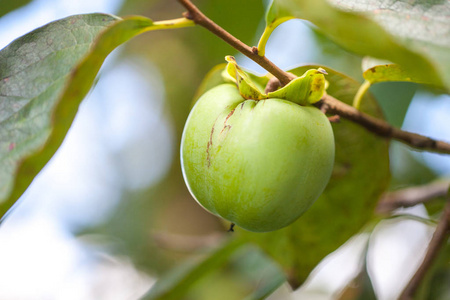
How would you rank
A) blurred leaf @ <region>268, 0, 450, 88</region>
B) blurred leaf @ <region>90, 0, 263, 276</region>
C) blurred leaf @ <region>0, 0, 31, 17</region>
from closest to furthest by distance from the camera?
1. blurred leaf @ <region>268, 0, 450, 88</region>
2. blurred leaf @ <region>0, 0, 31, 17</region>
3. blurred leaf @ <region>90, 0, 263, 276</region>

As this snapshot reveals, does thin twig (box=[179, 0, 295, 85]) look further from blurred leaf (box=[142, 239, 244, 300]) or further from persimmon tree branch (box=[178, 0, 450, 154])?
blurred leaf (box=[142, 239, 244, 300])

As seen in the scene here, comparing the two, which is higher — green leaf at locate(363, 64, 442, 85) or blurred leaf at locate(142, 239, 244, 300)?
green leaf at locate(363, 64, 442, 85)

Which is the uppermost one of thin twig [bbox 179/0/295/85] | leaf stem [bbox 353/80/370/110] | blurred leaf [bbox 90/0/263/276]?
thin twig [bbox 179/0/295/85]

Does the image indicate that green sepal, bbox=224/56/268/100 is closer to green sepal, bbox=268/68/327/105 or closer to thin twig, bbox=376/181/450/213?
green sepal, bbox=268/68/327/105

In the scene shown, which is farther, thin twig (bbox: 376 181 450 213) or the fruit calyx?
thin twig (bbox: 376 181 450 213)

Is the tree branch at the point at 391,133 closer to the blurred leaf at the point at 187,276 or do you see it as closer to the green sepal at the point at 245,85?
the green sepal at the point at 245,85

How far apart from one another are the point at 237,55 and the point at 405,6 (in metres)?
0.99

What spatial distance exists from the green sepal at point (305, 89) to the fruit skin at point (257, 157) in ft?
0.06

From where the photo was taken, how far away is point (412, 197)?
1166 millimetres

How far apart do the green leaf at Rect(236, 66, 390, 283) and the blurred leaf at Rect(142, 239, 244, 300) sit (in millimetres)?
211

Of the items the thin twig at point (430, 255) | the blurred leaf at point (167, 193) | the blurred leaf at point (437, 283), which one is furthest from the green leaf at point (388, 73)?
the blurred leaf at point (167, 193)

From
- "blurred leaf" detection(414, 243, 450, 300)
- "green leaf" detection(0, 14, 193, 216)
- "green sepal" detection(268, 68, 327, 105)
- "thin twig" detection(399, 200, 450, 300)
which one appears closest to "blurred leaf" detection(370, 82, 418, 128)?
"blurred leaf" detection(414, 243, 450, 300)

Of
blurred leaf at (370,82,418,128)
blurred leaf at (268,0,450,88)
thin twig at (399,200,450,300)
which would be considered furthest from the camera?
blurred leaf at (370,82,418,128)

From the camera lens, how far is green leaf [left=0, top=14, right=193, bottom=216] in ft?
1.71
